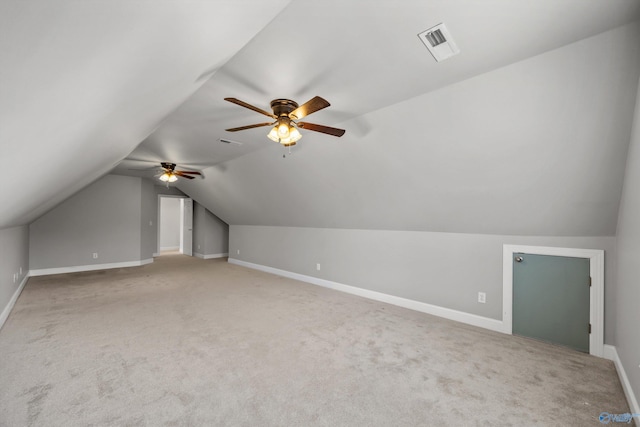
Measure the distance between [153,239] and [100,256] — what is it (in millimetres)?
1739

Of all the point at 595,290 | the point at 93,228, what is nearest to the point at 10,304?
the point at 93,228

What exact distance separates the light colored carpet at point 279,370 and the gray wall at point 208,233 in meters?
4.89

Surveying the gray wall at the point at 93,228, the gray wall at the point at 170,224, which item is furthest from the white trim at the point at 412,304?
the gray wall at the point at 170,224

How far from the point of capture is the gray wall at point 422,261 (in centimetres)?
329

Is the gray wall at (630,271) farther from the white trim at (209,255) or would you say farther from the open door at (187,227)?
the open door at (187,227)

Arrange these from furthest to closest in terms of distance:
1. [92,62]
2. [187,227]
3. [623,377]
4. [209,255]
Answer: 1. [187,227]
2. [209,255]
3. [623,377]
4. [92,62]

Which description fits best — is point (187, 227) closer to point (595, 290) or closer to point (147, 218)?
point (147, 218)

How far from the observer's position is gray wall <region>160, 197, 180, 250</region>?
10.7m

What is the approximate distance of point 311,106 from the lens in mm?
2215

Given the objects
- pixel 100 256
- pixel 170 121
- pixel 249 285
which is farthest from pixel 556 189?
pixel 100 256

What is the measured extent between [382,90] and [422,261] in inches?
100

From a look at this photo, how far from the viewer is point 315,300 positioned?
4383 mm

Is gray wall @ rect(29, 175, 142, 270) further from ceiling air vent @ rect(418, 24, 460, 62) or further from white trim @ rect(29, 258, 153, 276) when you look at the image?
ceiling air vent @ rect(418, 24, 460, 62)

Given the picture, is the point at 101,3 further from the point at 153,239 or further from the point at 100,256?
the point at 153,239
